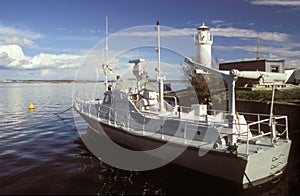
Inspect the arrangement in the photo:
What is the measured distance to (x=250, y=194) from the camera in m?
8.38

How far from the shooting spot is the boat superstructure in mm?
8297

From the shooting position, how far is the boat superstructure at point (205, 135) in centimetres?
830

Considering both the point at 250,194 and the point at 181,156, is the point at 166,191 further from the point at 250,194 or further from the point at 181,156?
the point at 250,194

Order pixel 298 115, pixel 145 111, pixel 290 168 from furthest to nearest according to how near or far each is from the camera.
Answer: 1. pixel 298 115
2. pixel 145 111
3. pixel 290 168

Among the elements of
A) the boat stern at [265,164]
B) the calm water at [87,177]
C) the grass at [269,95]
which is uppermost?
the grass at [269,95]

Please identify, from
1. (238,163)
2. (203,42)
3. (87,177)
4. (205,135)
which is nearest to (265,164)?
(238,163)

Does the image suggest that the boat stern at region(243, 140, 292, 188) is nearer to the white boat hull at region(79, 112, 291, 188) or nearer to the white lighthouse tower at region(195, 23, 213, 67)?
the white boat hull at region(79, 112, 291, 188)

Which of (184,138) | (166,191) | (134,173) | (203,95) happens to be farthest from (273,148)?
(203,95)

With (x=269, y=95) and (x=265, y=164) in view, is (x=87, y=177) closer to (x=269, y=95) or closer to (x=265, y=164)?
(x=265, y=164)

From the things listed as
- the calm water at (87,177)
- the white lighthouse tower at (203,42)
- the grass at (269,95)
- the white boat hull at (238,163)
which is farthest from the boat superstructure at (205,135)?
the white lighthouse tower at (203,42)

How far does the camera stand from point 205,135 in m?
9.43

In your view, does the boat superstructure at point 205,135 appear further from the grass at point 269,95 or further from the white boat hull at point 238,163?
the grass at point 269,95

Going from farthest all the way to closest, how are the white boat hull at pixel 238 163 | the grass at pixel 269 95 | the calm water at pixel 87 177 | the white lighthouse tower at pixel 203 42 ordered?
the white lighthouse tower at pixel 203 42 < the grass at pixel 269 95 < the calm water at pixel 87 177 < the white boat hull at pixel 238 163

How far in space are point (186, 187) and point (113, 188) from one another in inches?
107
